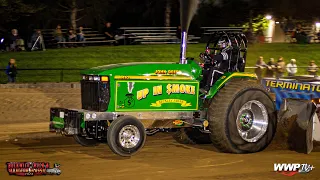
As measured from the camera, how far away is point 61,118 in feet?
33.6

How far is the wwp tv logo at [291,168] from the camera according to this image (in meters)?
9.16

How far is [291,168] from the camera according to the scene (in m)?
9.47

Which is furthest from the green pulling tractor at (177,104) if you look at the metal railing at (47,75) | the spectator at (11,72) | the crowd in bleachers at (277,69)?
the metal railing at (47,75)

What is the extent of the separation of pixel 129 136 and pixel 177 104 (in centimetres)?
112

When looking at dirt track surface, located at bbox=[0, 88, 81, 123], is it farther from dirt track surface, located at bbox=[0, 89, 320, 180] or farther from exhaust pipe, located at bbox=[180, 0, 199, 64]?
exhaust pipe, located at bbox=[180, 0, 199, 64]

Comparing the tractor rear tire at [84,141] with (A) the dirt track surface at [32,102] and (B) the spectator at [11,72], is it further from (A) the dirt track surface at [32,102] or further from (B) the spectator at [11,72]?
(B) the spectator at [11,72]

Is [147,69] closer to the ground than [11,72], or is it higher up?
higher up

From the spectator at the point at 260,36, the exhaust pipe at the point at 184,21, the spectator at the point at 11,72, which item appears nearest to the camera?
the exhaust pipe at the point at 184,21

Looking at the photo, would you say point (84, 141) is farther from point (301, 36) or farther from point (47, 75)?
point (301, 36)

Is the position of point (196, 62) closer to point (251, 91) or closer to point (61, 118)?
point (251, 91)

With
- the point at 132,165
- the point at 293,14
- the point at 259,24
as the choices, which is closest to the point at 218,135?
the point at 132,165

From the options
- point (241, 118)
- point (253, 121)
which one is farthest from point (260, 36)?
point (241, 118)

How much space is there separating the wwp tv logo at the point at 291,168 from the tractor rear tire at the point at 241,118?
1042 millimetres

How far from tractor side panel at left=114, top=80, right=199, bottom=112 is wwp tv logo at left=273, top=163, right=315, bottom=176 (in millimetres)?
1954
